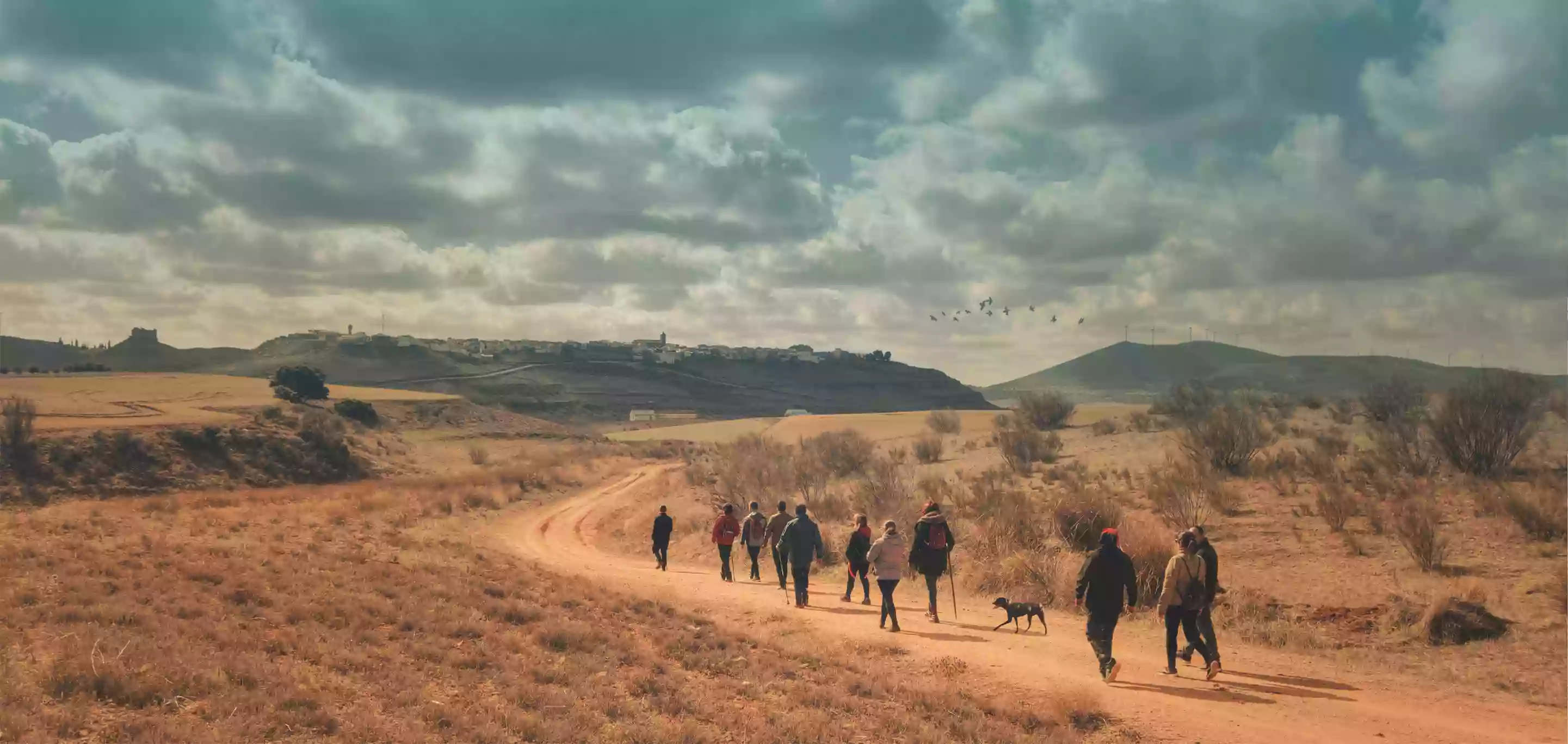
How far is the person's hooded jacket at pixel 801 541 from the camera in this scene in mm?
17453

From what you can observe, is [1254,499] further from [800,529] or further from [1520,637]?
[800,529]

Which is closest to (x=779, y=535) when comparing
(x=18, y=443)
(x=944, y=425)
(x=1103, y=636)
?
(x=1103, y=636)

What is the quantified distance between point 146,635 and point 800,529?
423 inches

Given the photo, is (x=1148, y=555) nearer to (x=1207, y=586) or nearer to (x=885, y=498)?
(x=1207, y=586)

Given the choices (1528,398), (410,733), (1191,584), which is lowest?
(410,733)

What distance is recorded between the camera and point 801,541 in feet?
57.5

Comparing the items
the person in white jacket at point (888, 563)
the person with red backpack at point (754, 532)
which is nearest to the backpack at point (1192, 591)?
the person in white jacket at point (888, 563)

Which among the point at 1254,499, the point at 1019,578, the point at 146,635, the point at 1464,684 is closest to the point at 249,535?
the point at 146,635

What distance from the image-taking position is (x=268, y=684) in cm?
846

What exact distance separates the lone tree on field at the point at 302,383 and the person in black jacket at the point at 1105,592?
72.5 m

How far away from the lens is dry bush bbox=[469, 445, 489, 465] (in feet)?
201

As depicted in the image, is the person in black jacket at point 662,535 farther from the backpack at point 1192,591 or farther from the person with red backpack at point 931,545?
the backpack at point 1192,591

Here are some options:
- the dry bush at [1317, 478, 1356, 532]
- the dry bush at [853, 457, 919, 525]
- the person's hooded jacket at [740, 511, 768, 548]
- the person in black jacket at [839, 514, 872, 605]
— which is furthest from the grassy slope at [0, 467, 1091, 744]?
the dry bush at [1317, 478, 1356, 532]

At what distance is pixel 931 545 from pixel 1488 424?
21911 mm
